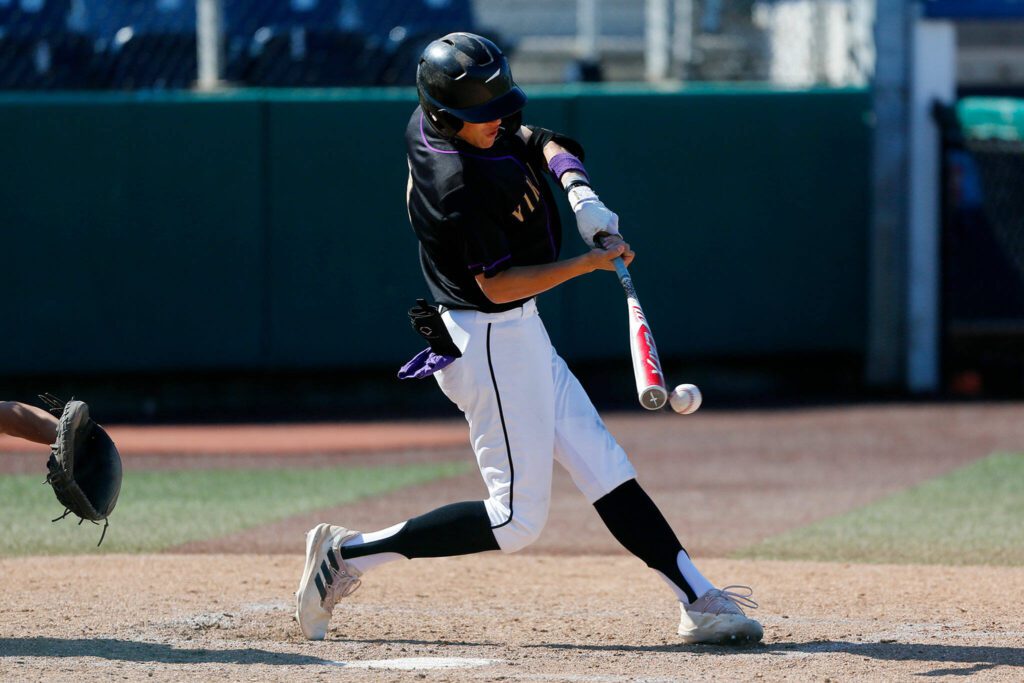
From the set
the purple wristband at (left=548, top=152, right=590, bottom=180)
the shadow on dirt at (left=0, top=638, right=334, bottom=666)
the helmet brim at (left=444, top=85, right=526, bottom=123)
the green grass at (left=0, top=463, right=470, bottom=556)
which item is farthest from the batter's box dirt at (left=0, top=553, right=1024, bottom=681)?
the helmet brim at (left=444, top=85, right=526, bottom=123)

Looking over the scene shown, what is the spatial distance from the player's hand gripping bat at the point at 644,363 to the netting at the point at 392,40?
23.1 feet

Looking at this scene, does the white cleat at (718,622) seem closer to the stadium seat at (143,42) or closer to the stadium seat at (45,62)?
the stadium seat at (143,42)

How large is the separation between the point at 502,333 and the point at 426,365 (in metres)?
0.22

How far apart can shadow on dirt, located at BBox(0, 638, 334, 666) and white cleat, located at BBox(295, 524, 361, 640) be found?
0.58 feet

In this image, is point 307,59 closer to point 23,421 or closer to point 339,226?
point 339,226

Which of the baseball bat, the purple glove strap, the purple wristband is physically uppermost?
the purple wristband

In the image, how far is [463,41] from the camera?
12.8ft

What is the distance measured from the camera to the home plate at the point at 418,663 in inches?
148

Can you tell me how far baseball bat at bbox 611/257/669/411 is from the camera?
357 cm

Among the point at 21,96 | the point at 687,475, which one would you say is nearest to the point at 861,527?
the point at 687,475

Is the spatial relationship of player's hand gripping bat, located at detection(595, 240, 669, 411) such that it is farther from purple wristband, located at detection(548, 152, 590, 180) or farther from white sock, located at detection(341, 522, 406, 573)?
white sock, located at detection(341, 522, 406, 573)

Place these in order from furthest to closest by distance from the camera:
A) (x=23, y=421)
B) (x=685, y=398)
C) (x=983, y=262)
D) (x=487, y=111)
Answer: (x=983, y=262), (x=23, y=421), (x=487, y=111), (x=685, y=398)

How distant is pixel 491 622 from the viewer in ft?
14.4

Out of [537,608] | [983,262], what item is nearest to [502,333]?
[537,608]
